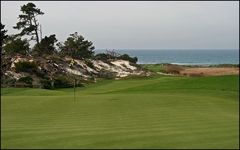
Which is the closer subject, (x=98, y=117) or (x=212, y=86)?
Answer: (x=98, y=117)

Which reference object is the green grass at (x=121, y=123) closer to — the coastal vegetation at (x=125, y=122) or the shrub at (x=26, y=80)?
the coastal vegetation at (x=125, y=122)

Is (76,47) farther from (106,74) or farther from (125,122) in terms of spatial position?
(125,122)

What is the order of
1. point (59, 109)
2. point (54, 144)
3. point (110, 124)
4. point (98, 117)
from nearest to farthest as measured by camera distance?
point (54, 144)
point (110, 124)
point (98, 117)
point (59, 109)

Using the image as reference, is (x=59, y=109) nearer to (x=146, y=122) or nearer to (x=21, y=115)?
(x=21, y=115)

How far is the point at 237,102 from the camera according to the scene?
18.8m

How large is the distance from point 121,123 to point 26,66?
33098 millimetres

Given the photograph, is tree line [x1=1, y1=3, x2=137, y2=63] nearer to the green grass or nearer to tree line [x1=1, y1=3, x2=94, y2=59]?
tree line [x1=1, y1=3, x2=94, y2=59]

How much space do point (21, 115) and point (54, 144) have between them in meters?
5.06

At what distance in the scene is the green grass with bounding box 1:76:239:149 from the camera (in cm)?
1022

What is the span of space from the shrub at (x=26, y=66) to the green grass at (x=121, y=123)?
2578 cm

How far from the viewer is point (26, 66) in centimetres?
4447

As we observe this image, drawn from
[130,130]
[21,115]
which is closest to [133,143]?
[130,130]

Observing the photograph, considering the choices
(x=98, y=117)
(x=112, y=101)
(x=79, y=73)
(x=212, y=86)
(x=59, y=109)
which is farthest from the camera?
(x=79, y=73)

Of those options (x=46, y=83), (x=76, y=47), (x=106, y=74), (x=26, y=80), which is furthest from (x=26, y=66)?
(x=76, y=47)
